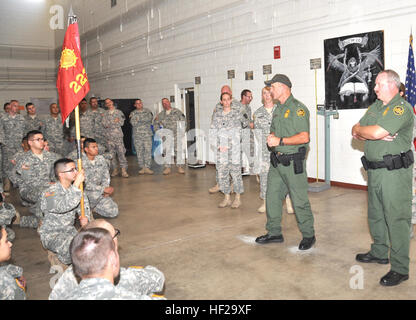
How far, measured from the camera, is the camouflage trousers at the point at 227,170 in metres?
5.20

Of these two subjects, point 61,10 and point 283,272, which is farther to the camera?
point 61,10

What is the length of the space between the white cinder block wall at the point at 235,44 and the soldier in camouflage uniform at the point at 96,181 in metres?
3.47

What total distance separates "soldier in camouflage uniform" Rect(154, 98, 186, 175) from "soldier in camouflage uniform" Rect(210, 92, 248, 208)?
3.24m

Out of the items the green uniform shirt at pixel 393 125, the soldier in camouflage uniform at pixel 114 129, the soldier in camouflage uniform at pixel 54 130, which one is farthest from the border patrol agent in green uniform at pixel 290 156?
the soldier in camouflage uniform at pixel 54 130

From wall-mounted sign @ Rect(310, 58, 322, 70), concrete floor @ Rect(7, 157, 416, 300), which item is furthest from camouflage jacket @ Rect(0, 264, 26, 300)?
wall-mounted sign @ Rect(310, 58, 322, 70)

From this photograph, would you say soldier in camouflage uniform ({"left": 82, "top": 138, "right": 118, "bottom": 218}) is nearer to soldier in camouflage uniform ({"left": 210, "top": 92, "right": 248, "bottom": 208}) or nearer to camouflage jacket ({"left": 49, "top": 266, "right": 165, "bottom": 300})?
soldier in camouflage uniform ({"left": 210, "top": 92, "right": 248, "bottom": 208})

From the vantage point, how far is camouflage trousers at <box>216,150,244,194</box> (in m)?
5.20

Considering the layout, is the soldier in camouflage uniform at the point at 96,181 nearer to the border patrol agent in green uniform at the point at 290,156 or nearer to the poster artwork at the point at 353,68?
the border patrol agent in green uniform at the point at 290,156

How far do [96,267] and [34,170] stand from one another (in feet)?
13.0

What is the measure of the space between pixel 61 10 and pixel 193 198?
13.4 m
